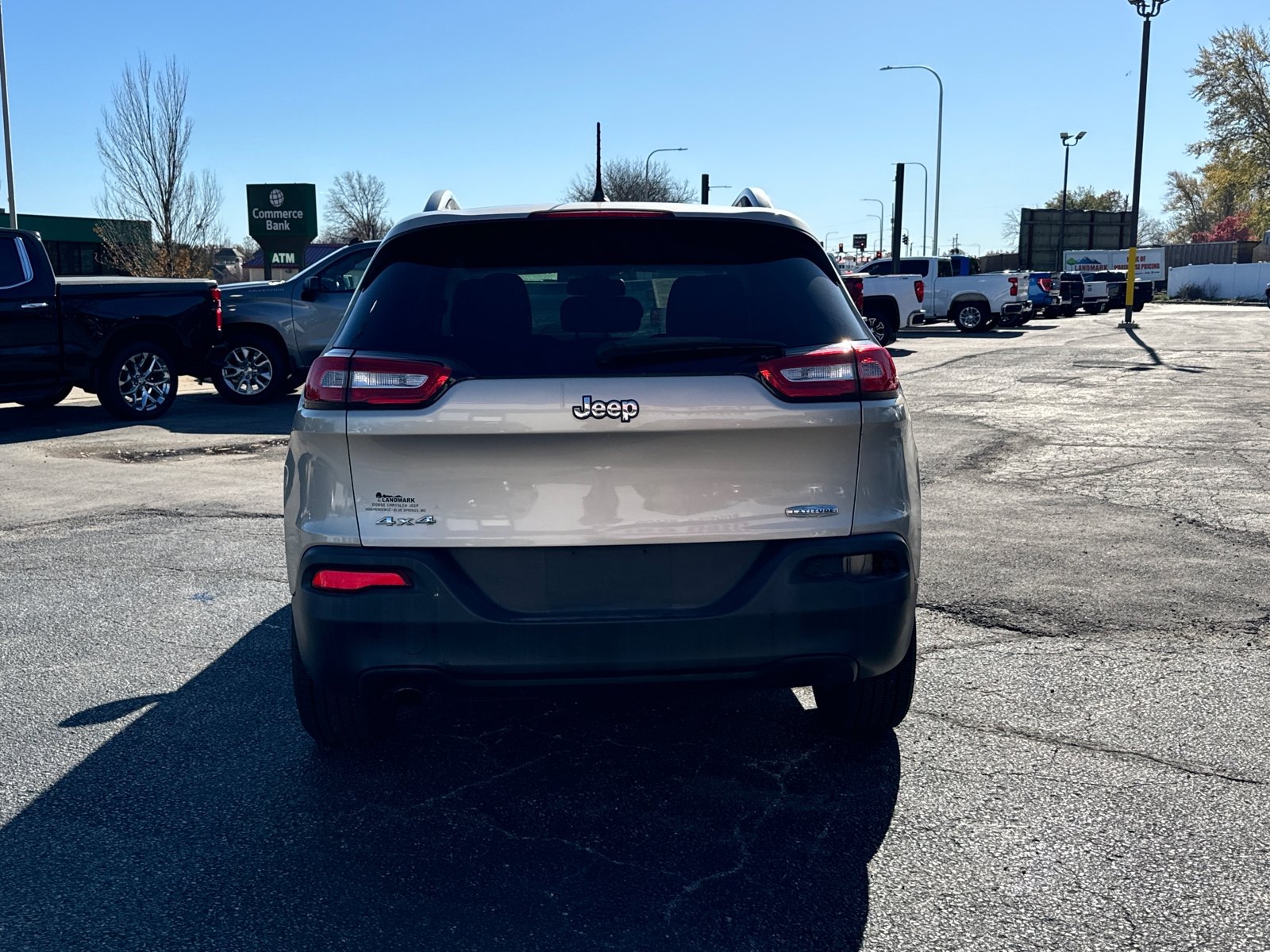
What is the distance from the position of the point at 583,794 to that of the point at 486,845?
1.38 feet

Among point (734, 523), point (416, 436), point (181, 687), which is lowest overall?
point (181, 687)

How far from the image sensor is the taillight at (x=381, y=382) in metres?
3.07

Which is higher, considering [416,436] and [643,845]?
[416,436]

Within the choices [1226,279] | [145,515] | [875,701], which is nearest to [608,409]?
[875,701]

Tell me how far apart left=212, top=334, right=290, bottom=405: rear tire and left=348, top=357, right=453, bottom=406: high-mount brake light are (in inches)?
475

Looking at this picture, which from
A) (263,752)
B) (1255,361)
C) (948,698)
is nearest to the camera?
(263,752)

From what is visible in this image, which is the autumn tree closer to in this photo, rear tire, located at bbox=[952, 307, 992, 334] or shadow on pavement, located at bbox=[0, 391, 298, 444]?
rear tire, located at bbox=[952, 307, 992, 334]

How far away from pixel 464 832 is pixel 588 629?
72 centimetres

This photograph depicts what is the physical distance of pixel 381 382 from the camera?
3096mm

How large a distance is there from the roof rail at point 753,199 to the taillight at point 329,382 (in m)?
1.40

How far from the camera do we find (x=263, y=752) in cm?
383

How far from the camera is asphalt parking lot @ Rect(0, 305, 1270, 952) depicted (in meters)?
2.80

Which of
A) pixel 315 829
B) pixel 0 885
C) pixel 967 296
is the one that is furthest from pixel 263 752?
pixel 967 296

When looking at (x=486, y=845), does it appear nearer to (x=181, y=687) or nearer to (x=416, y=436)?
(x=416, y=436)
